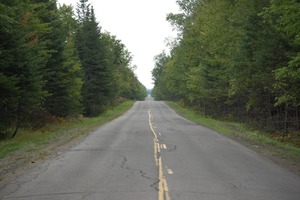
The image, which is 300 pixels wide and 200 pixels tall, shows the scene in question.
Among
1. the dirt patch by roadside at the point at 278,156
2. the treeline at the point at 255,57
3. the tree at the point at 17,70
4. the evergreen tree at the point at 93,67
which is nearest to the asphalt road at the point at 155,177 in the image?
the dirt patch by roadside at the point at 278,156

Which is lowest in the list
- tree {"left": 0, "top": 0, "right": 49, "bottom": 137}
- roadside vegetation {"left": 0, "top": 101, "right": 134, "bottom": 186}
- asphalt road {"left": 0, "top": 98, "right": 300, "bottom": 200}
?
roadside vegetation {"left": 0, "top": 101, "right": 134, "bottom": 186}

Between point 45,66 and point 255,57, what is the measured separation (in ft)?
51.3

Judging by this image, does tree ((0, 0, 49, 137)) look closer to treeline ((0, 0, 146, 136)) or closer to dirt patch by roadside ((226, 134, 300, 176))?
treeline ((0, 0, 146, 136))

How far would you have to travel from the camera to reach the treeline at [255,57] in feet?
49.7

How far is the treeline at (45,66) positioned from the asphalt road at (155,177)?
5848 mm

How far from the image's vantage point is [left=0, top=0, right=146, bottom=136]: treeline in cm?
1875

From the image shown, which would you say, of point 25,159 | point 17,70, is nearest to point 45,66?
point 17,70

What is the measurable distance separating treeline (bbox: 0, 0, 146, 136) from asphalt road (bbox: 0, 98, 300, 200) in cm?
585

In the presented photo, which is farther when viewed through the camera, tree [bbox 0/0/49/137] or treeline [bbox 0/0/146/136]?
treeline [bbox 0/0/146/136]

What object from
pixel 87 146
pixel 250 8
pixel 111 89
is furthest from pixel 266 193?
pixel 111 89

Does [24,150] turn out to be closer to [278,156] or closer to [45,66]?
[278,156]

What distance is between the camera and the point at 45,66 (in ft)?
96.9

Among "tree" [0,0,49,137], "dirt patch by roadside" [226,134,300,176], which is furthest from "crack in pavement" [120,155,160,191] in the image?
"tree" [0,0,49,137]

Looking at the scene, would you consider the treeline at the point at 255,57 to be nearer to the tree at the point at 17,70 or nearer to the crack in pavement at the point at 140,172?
the crack in pavement at the point at 140,172
